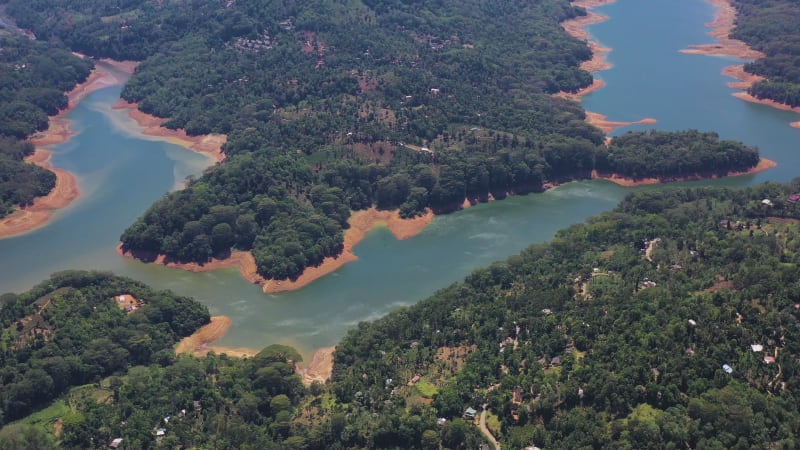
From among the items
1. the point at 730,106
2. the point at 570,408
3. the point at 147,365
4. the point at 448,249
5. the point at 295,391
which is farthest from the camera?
the point at 730,106

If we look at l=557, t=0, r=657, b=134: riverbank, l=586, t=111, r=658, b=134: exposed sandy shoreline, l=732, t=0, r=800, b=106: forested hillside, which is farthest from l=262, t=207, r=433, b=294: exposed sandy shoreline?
l=732, t=0, r=800, b=106: forested hillside

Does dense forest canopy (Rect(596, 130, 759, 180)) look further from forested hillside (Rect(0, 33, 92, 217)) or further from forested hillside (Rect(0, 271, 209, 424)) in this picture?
forested hillside (Rect(0, 33, 92, 217))

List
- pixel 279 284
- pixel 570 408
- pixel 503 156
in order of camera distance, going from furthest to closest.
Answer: pixel 503 156 → pixel 279 284 → pixel 570 408

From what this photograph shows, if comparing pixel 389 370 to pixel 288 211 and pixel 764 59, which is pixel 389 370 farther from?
pixel 764 59

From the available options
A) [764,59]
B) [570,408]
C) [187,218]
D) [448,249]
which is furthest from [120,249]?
[764,59]

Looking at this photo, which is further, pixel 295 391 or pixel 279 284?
pixel 279 284

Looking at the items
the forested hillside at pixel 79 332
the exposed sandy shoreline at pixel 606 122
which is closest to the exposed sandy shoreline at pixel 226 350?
the forested hillside at pixel 79 332
